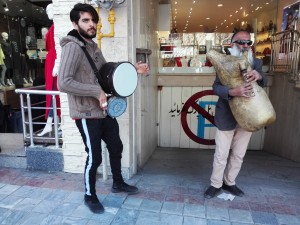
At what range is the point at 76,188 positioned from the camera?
2902 millimetres

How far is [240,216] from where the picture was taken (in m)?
2.38

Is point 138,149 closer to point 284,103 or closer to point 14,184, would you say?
point 14,184

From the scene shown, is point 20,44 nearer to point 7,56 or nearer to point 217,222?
point 7,56

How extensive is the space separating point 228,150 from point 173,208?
796mm

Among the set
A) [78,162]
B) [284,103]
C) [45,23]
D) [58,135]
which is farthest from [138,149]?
[45,23]

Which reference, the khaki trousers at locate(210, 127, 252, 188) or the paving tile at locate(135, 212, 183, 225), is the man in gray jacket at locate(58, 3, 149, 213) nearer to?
the paving tile at locate(135, 212, 183, 225)

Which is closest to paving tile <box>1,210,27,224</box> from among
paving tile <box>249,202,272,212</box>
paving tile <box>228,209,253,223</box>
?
paving tile <box>228,209,253,223</box>

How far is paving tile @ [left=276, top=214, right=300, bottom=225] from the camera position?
229cm

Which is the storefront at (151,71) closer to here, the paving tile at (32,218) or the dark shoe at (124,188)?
the dark shoe at (124,188)

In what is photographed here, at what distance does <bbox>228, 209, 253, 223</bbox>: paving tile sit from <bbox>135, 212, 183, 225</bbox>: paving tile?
470mm

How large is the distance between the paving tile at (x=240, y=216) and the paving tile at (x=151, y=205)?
66 cm

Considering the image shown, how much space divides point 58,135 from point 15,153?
636 millimetres

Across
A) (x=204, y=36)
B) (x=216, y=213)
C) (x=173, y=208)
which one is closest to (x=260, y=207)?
(x=216, y=213)

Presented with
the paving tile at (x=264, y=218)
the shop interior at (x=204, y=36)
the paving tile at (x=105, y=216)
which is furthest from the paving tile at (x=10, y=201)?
the shop interior at (x=204, y=36)
